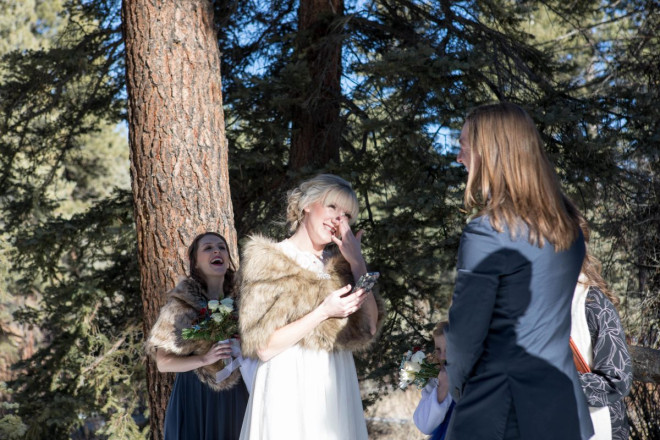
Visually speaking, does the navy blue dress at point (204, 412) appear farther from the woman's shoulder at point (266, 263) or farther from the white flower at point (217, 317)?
the woman's shoulder at point (266, 263)

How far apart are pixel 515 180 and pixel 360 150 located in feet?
16.3

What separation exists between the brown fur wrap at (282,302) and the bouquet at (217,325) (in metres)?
0.30

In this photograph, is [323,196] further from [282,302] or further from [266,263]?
[282,302]

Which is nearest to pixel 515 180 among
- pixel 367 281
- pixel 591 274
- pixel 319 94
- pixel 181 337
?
pixel 591 274

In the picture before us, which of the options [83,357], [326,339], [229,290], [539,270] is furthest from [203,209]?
[83,357]

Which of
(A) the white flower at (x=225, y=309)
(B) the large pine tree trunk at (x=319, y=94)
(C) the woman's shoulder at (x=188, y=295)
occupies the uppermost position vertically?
(B) the large pine tree trunk at (x=319, y=94)

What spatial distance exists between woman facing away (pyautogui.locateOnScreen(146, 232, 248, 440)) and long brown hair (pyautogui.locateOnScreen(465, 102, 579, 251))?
6.64 feet

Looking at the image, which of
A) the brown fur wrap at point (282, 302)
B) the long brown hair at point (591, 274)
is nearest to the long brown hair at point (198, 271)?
the brown fur wrap at point (282, 302)

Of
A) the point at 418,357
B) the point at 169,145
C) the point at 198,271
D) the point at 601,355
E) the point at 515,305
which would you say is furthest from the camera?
the point at 169,145

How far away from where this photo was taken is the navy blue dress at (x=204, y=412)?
154 inches

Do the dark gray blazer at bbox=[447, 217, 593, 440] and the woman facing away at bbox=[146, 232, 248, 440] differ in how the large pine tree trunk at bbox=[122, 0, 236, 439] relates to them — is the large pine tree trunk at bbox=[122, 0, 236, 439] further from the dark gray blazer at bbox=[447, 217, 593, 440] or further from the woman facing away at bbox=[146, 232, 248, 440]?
the dark gray blazer at bbox=[447, 217, 593, 440]

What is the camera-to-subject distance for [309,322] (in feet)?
10.3

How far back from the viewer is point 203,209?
15.5 feet

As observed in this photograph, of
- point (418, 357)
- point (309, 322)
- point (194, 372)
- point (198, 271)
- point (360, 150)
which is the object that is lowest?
point (194, 372)
